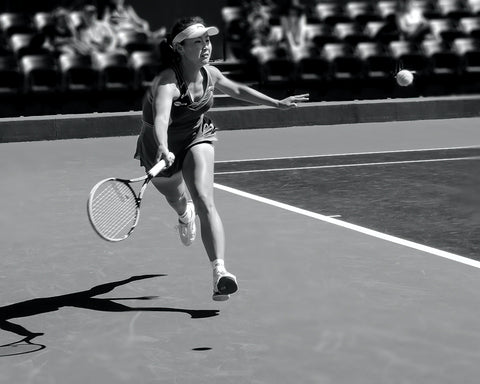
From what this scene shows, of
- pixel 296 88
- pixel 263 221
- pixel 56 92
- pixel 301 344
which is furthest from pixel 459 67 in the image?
pixel 301 344

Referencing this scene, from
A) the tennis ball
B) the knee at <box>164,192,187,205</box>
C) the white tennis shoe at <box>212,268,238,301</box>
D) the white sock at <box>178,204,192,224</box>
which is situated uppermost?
the tennis ball

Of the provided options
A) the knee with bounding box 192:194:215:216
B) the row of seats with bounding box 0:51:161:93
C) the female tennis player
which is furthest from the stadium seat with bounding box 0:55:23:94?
the knee with bounding box 192:194:215:216

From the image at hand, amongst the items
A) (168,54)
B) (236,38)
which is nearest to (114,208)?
(168,54)

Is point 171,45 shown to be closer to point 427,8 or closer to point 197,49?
point 197,49

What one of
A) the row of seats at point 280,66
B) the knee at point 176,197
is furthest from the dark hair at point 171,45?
the row of seats at point 280,66

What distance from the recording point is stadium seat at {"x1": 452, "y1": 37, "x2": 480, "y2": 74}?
1973cm

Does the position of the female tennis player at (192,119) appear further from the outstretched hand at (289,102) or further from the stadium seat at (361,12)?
the stadium seat at (361,12)

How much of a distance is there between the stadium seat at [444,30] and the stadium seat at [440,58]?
43 centimetres

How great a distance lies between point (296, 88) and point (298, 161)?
5581 mm

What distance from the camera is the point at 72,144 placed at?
600 inches

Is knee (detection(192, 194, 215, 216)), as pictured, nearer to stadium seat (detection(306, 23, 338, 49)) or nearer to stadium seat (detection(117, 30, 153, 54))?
stadium seat (detection(117, 30, 153, 54))

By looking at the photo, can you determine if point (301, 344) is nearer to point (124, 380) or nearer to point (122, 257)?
point (124, 380)

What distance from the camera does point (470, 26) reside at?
2066 centimetres

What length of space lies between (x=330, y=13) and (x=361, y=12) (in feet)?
2.03
